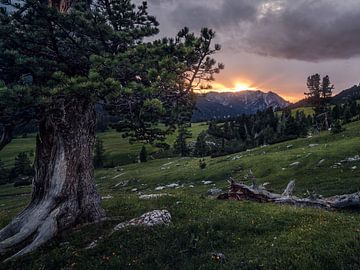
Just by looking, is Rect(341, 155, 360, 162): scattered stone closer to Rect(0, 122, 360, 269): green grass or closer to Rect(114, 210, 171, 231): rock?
Rect(0, 122, 360, 269): green grass

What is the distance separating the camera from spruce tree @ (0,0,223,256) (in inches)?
554

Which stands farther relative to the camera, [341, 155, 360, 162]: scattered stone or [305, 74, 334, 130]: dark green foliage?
[305, 74, 334, 130]: dark green foliage

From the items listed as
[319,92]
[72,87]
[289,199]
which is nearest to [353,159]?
[289,199]

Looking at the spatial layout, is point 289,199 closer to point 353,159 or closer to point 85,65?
point 85,65

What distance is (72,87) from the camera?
13.3 m

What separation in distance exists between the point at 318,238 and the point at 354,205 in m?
8.70

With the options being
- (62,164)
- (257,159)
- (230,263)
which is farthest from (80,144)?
(257,159)

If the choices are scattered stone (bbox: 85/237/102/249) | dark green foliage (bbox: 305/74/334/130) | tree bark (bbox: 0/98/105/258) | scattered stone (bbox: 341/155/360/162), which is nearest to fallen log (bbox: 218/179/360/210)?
tree bark (bbox: 0/98/105/258)

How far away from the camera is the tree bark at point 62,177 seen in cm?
1625

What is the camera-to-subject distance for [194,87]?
15547 millimetres

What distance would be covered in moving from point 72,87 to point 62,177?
18.1 ft

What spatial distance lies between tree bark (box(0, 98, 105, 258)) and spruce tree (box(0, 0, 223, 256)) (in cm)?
5

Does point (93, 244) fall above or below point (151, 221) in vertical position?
below

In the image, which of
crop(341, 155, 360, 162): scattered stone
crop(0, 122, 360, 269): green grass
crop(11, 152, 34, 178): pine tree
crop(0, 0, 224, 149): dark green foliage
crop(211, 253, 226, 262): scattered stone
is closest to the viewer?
crop(0, 122, 360, 269): green grass
